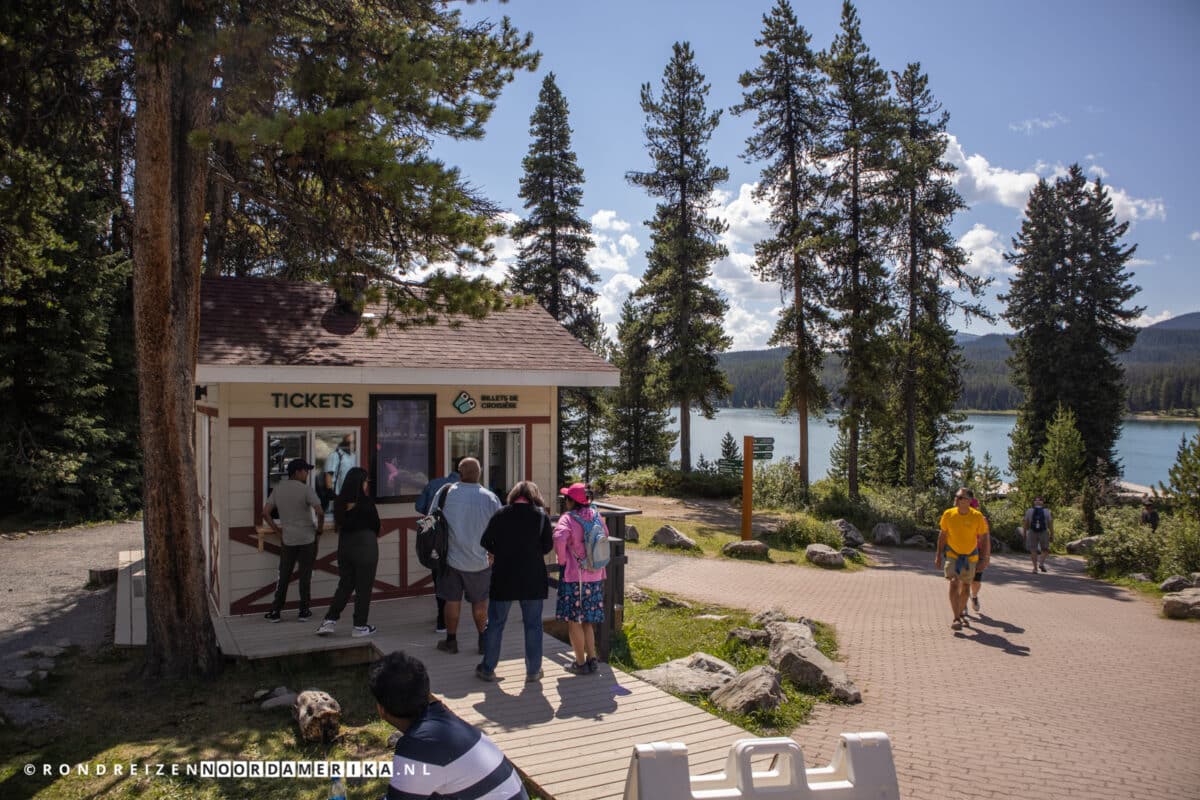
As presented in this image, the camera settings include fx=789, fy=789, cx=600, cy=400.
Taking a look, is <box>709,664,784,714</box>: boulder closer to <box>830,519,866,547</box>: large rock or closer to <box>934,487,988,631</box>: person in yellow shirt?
<box>934,487,988,631</box>: person in yellow shirt

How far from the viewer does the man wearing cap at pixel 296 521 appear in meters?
9.09

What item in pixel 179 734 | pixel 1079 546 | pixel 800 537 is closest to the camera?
Answer: pixel 179 734

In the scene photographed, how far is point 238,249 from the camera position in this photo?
20.3m

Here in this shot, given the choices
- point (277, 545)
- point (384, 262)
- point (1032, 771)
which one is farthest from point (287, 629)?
point (1032, 771)

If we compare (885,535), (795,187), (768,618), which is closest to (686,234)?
(795,187)

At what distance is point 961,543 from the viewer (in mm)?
11312

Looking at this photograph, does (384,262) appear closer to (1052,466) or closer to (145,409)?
(145,409)

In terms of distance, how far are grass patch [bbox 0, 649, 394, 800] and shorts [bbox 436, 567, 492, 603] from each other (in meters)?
1.24

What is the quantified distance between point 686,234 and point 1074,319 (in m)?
22.0

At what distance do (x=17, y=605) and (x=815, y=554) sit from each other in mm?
15326

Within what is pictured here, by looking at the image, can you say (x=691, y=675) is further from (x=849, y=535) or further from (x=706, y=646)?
(x=849, y=535)

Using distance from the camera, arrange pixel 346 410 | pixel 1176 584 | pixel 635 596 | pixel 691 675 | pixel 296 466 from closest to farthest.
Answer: pixel 691 675 < pixel 296 466 < pixel 346 410 < pixel 635 596 < pixel 1176 584

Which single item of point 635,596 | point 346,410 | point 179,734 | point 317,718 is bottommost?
point 635,596

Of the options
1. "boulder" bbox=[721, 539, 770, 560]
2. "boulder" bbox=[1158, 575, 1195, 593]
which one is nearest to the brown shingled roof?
"boulder" bbox=[721, 539, 770, 560]
